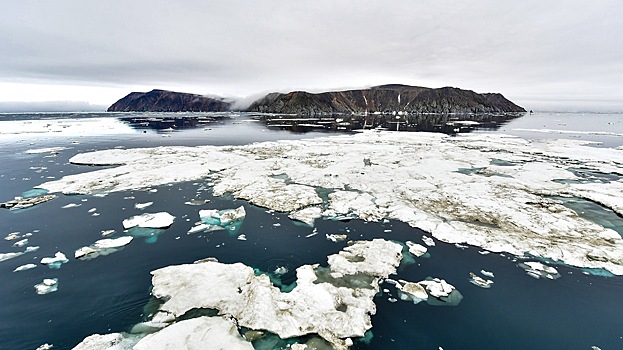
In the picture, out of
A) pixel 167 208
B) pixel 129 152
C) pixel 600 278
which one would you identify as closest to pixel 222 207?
pixel 167 208

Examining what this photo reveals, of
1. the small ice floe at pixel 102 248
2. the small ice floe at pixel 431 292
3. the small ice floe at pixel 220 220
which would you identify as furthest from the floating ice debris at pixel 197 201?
the small ice floe at pixel 431 292

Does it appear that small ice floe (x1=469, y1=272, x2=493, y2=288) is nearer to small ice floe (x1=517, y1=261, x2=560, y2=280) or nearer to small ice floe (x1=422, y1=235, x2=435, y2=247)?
small ice floe (x1=517, y1=261, x2=560, y2=280)

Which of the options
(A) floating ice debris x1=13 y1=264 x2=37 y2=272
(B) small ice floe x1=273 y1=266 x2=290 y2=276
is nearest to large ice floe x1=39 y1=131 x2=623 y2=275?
(B) small ice floe x1=273 y1=266 x2=290 y2=276

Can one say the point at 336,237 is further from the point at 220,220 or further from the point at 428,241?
the point at 220,220

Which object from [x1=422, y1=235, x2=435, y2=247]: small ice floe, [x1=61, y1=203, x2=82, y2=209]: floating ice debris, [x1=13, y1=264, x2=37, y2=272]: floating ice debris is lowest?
[x1=13, y1=264, x2=37, y2=272]: floating ice debris

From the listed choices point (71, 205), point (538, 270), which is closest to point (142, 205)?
point (71, 205)

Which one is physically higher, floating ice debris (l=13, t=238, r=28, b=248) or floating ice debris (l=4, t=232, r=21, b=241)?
floating ice debris (l=4, t=232, r=21, b=241)
